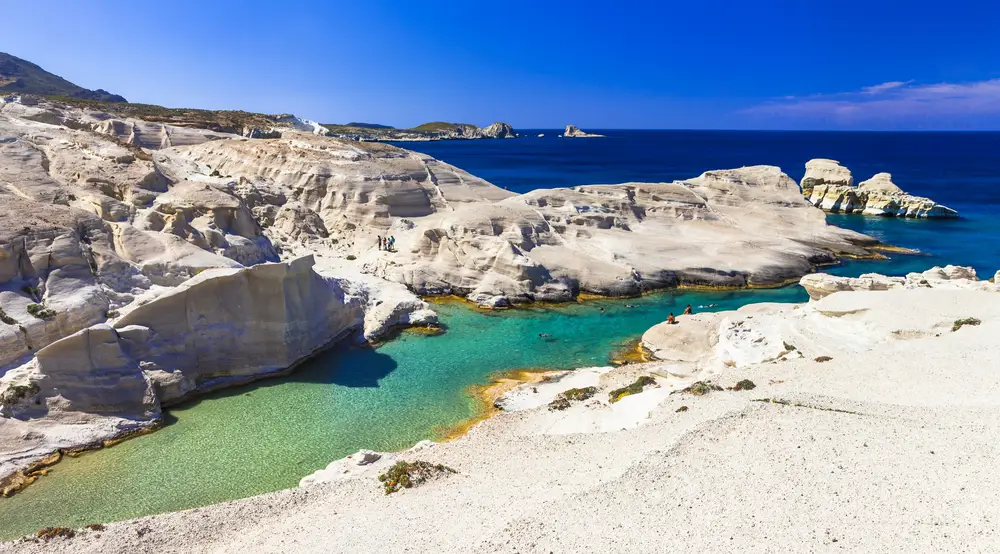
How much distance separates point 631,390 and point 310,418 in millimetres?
9980

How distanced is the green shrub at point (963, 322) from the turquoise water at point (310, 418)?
11296mm

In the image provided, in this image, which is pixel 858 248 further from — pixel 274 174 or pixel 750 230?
pixel 274 174

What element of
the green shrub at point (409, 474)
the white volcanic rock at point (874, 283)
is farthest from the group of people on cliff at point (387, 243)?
the green shrub at point (409, 474)

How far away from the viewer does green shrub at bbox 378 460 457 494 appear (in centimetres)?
1225

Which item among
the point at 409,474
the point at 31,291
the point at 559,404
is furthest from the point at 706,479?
the point at 31,291

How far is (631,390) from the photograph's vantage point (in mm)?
18047

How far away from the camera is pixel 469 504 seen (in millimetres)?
10953

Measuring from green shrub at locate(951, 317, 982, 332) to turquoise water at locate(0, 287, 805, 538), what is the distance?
11.3m

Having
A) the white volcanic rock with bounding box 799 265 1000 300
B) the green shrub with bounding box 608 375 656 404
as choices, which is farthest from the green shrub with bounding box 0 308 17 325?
the white volcanic rock with bounding box 799 265 1000 300

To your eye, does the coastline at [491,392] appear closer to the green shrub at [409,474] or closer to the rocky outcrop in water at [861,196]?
the green shrub at [409,474]

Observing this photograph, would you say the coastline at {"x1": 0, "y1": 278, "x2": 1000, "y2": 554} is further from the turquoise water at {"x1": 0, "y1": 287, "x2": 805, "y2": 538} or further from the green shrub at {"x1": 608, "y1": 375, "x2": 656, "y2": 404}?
the turquoise water at {"x1": 0, "y1": 287, "x2": 805, "y2": 538}

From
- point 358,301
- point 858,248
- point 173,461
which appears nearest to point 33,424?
point 173,461

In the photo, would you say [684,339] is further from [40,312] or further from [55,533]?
[40,312]

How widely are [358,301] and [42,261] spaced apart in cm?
1087
